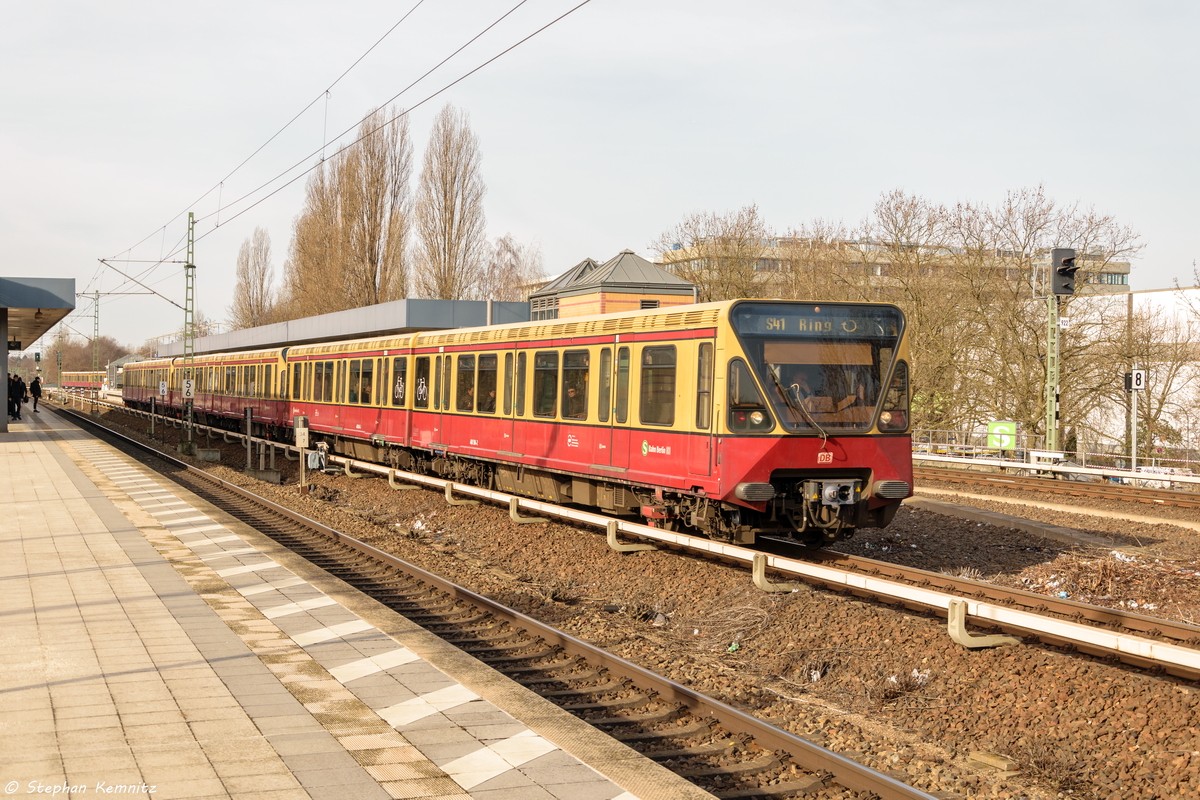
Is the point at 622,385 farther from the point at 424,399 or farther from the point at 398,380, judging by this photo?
the point at 398,380

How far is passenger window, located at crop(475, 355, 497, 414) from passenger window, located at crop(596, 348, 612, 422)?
3.75m

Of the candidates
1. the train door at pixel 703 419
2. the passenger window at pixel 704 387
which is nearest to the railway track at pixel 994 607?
the train door at pixel 703 419

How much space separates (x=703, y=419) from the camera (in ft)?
36.9

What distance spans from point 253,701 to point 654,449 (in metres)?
6.72

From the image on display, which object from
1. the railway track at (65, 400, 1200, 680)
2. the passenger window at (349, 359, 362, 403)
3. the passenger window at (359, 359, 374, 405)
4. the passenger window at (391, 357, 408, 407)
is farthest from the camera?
the passenger window at (349, 359, 362, 403)

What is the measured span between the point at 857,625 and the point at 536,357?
307 inches

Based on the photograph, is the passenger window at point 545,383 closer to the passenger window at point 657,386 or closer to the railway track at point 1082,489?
the passenger window at point 657,386

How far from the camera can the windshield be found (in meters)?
11.0

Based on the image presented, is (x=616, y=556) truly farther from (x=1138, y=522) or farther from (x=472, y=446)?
(x=1138, y=522)

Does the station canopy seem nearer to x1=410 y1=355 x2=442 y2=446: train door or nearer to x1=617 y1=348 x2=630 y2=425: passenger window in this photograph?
x1=410 y1=355 x2=442 y2=446: train door

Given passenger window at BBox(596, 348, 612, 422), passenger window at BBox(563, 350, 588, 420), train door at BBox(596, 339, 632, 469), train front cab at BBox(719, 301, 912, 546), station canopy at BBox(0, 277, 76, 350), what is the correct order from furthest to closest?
station canopy at BBox(0, 277, 76, 350), passenger window at BBox(563, 350, 588, 420), passenger window at BBox(596, 348, 612, 422), train door at BBox(596, 339, 632, 469), train front cab at BBox(719, 301, 912, 546)

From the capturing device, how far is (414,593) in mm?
10852

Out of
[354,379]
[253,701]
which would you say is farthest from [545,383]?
[354,379]

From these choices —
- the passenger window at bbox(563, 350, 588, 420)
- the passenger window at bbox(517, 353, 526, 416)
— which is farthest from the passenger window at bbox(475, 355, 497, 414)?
the passenger window at bbox(563, 350, 588, 420)
